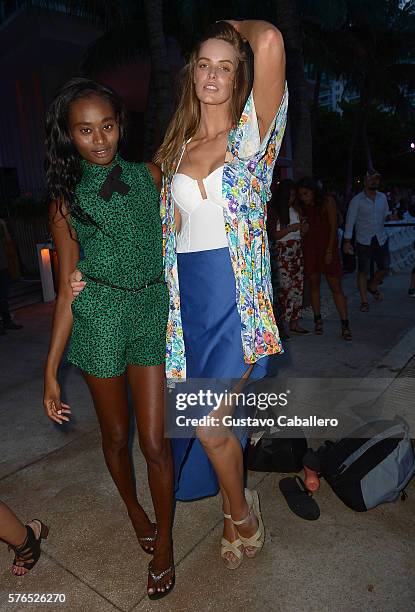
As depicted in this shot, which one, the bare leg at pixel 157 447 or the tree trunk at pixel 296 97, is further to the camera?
the tree trunk at pixel 296 97

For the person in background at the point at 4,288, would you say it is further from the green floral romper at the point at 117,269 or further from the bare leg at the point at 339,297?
the green floral romper at the point at 117,269

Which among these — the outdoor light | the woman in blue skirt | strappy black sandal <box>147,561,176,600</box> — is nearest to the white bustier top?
the woman in blue skirt

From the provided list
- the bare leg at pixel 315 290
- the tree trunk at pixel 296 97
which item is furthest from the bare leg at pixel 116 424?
the tree trunk at pixel 296 97

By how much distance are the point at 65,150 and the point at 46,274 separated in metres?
7.58

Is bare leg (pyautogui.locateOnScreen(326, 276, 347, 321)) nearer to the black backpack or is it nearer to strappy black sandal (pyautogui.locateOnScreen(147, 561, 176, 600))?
the black backpack

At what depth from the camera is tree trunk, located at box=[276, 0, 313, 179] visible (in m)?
7.92

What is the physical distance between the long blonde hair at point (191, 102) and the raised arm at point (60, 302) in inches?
19.5

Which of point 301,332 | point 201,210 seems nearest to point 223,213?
point 201,210

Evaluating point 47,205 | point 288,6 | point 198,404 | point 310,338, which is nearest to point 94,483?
point 198,404

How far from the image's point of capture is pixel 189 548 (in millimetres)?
2363

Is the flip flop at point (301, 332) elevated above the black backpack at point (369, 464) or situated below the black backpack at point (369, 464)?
below

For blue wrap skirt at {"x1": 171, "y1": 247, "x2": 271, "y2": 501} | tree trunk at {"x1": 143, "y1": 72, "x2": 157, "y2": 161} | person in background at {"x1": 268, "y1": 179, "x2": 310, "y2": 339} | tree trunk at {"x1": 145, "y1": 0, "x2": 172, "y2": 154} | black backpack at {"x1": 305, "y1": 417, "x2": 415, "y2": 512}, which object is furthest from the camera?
tree trunk at {"x1": 143, "y1": 72, "x2": 157, "y2": 161}

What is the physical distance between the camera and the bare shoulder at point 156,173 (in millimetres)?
2039

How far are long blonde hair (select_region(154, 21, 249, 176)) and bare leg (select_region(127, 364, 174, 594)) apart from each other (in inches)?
34.7
